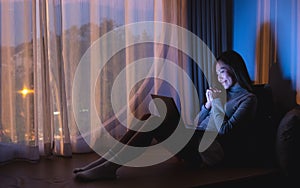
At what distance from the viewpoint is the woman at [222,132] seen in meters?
2.01

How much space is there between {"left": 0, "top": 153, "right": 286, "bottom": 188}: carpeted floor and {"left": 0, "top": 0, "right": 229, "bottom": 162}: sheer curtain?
24 cm

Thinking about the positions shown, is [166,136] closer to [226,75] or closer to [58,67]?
[226,75]

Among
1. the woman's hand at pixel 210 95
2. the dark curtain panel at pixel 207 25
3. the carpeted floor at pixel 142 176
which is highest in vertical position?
the dark curtain panel at pixel 207 25

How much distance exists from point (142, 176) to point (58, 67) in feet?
3.48

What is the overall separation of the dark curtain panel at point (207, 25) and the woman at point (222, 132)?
1.64 ft

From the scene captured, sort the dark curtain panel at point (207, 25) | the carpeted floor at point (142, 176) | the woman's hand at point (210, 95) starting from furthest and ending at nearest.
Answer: the dark curtain panel at point (207, 25) → the woman's hand at point (210, 95) → the carpeted floor at point (142, 176)

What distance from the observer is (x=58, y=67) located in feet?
8.32

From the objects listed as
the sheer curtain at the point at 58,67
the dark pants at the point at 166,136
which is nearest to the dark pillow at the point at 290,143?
the dark pants at the point at 166,136

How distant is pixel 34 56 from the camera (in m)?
Answer: 2.45

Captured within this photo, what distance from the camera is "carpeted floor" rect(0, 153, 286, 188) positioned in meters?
1.91

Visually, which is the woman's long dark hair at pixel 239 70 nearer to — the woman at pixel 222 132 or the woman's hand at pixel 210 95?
the woman at pixel 222 132

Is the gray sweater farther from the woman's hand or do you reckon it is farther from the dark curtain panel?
the dark curtain panel

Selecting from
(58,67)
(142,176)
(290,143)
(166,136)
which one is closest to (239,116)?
(290,143)

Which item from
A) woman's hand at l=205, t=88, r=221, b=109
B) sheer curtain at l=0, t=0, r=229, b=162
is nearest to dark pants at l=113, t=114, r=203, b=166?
woman's hand at l=205, t=88, r=221, b=109
